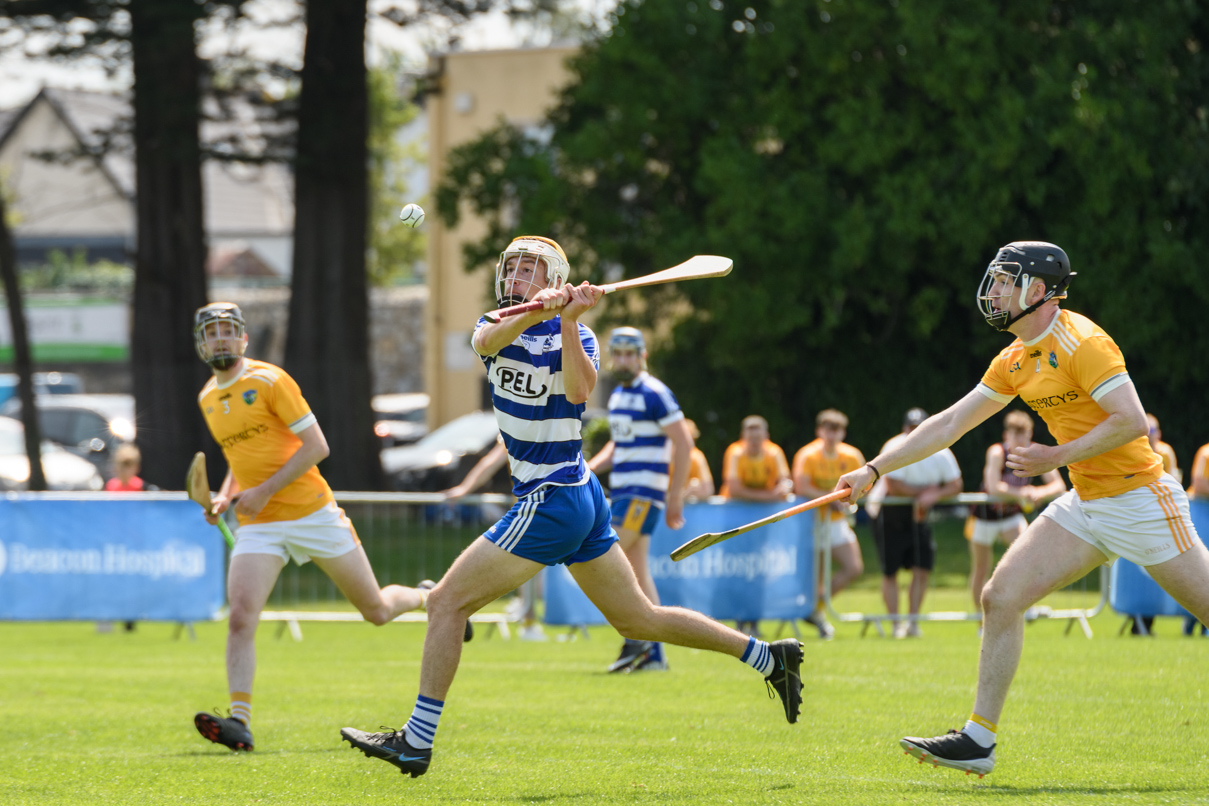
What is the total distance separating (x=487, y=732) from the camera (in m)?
7.36

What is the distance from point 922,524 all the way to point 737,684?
4969 millimetres

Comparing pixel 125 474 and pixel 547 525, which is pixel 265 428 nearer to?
pixel 547 525

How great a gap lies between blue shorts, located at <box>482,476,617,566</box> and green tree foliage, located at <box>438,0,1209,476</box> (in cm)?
1438

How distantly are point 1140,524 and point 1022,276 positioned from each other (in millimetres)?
1053

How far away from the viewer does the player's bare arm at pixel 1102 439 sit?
563 cm

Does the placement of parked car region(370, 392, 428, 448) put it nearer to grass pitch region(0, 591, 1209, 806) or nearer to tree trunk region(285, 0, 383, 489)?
tree trunk region(285, 0, 383, 489)

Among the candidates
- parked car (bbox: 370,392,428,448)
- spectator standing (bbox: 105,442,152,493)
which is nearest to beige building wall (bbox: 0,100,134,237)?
parked car (bbox: 370,392,428,448)

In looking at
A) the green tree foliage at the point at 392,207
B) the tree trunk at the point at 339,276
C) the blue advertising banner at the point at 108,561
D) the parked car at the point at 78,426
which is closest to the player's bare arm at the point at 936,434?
the blue advertising banner at the point at 108,561

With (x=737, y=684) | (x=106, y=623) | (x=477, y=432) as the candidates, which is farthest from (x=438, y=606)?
(x=477, y=432)

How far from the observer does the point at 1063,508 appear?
606cm

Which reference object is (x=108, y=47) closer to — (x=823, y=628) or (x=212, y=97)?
(x=212, y=97)

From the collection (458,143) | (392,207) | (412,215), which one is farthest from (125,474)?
(392,207)

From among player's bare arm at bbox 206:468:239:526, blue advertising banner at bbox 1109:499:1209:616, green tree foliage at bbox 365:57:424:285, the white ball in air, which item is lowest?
blue advertising banner at bbox 1109:499:1209:616

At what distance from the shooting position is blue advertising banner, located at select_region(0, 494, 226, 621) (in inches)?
523
